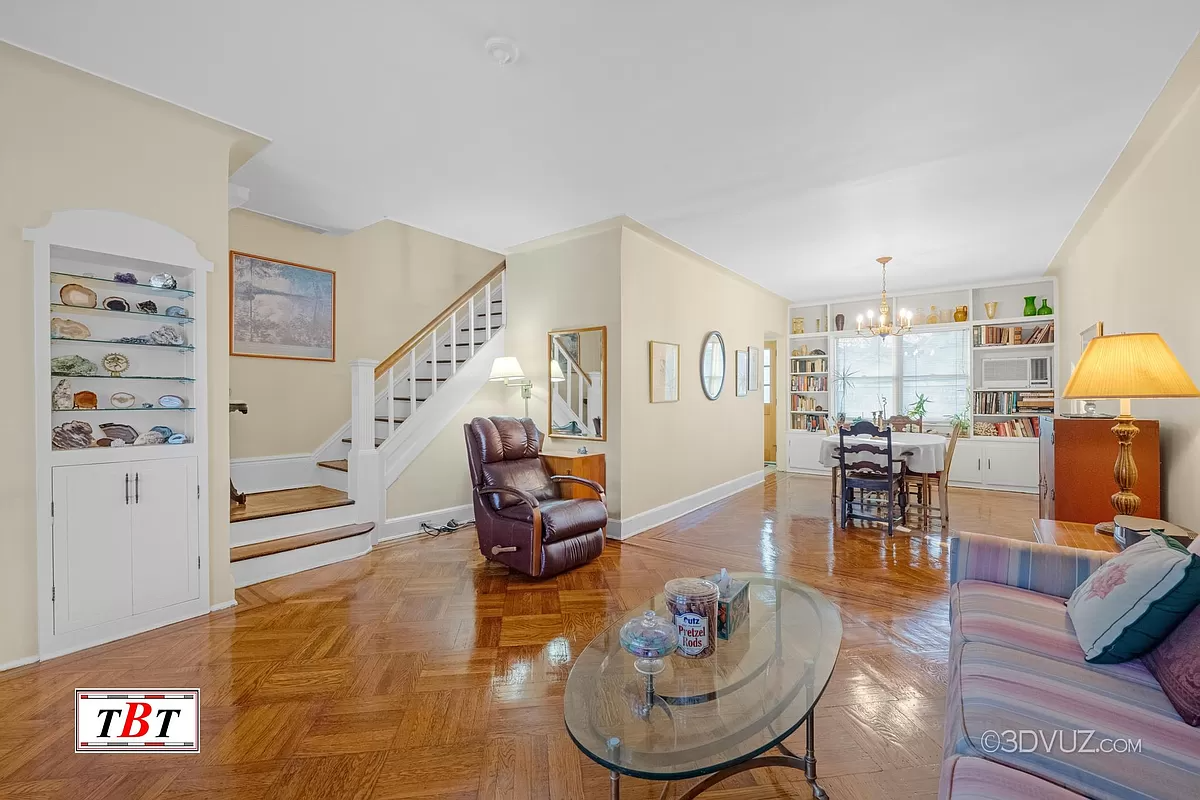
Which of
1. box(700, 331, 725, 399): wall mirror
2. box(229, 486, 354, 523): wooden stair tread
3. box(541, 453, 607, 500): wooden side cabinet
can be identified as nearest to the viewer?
box(229, 486, 354, 523): wooden stair tread

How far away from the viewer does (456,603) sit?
315cm

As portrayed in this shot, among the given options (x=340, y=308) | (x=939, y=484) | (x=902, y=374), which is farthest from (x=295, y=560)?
(x=902, y=374)

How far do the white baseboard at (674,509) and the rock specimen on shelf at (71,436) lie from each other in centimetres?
338

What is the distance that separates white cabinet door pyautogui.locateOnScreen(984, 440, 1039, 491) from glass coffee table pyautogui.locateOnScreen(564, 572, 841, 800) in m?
6.11

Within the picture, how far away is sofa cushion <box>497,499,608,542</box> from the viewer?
3.54m

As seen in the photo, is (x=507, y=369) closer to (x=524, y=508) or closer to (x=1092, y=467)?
(x=524, y=508)

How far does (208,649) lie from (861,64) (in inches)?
161

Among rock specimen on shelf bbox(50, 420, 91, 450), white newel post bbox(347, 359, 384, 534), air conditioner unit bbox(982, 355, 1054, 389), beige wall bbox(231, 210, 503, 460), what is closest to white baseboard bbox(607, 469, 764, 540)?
white newel post bbox(347, 359, 384, 534)

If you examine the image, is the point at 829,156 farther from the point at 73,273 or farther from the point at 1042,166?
the point at 73,273

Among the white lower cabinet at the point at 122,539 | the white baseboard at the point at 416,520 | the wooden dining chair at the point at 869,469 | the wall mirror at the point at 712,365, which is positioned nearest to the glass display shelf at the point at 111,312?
the white lower cabinet at the point at 122,539

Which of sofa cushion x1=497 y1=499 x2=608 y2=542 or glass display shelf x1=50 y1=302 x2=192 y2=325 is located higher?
glass display shelf x1=50 y1=302 x2=192 y2=325

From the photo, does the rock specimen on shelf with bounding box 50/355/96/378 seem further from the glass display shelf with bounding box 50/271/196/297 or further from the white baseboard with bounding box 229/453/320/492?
the white baseboard with bounding box 229/453/320/492

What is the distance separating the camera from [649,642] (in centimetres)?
161

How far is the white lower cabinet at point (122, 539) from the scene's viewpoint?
2.53 metres
